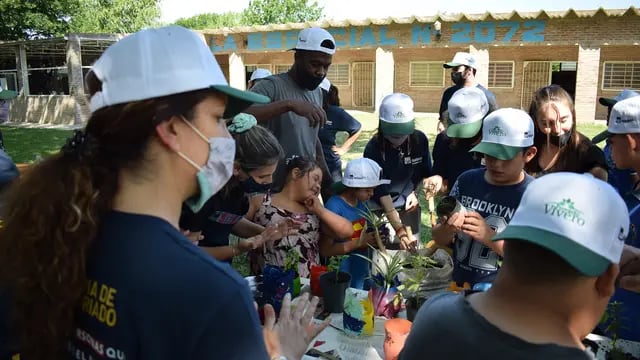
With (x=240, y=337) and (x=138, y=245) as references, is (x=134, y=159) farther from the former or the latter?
(x=240, y=337)

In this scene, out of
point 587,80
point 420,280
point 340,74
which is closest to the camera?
point 420,280

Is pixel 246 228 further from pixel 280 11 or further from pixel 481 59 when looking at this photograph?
pixel 280 11

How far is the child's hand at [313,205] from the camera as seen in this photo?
9.51ft

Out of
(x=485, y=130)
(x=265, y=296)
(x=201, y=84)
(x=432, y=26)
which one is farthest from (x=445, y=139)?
(x=432, y=26)

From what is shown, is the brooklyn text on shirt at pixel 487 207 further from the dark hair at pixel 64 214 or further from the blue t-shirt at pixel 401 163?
the dark hair at pixel 64 214

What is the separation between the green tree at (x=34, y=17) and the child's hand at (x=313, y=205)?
69.5ft

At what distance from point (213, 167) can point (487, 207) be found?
194cm

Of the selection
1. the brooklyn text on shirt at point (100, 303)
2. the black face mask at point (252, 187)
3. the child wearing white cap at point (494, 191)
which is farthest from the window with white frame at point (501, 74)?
the brooklyn text on shirt at point (100, 303)

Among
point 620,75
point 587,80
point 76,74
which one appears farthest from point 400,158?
point 620,75

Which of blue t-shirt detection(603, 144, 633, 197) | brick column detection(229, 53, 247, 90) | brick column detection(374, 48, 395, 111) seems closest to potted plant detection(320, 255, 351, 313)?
blue t-shirt detection(603, 144, 633, 197)

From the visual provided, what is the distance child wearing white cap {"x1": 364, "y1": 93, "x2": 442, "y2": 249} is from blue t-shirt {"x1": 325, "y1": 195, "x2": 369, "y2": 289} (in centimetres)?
47

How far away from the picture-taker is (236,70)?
20359 millimetres

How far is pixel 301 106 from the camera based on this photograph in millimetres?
3334

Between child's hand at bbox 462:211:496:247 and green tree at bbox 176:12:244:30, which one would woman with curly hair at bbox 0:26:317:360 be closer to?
child's hand at bbox 462:211:496:247
